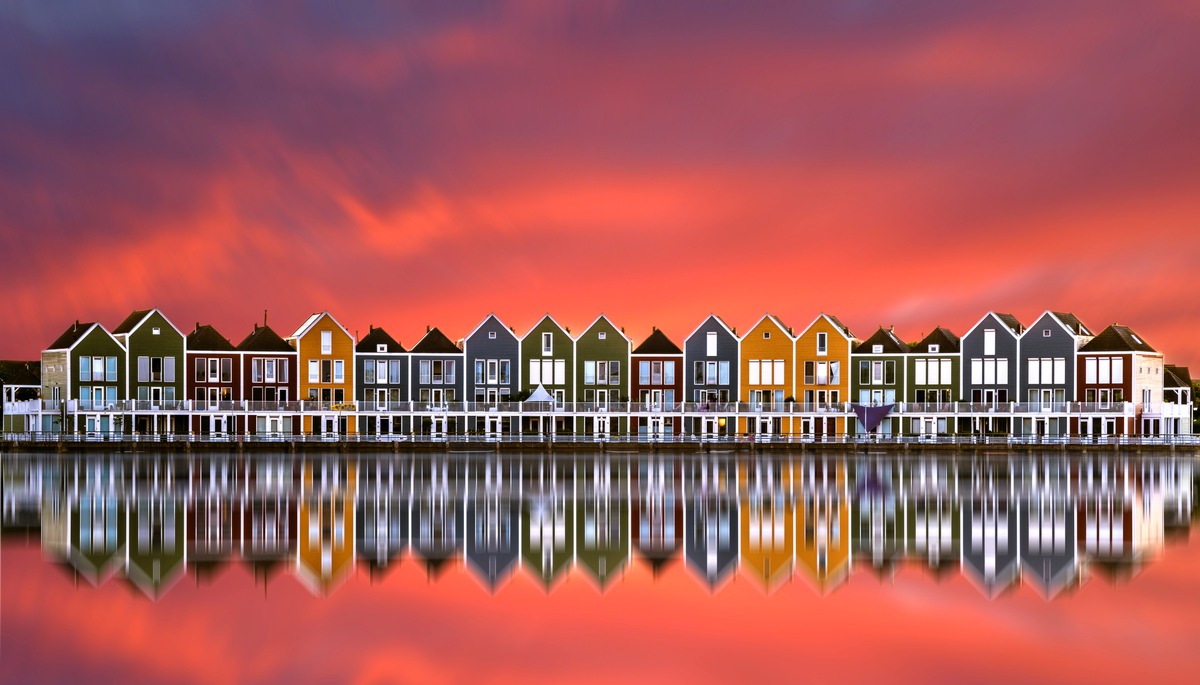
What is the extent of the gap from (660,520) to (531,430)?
171ft

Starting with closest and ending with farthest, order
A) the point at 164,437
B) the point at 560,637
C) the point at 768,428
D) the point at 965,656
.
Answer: the point at 965,656, the point at 560,637, the point at 164,437, the point at 768,428

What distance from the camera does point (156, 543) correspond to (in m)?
33.9

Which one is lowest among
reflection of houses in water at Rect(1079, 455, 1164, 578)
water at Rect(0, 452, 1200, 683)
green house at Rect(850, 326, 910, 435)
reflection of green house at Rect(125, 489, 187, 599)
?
reflection of houses in water at Rect(1079, 455, 1164, 578)

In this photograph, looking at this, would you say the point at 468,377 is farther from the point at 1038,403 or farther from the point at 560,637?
the point at 560,637

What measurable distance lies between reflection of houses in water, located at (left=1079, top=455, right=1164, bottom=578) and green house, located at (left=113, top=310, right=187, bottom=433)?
180 ft

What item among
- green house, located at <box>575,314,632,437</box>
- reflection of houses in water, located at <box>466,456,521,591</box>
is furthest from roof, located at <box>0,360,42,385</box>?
reflection of houses in water, located at <box>466,456,521,591</box>

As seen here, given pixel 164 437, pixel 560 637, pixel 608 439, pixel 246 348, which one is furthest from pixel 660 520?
pixel 246 348

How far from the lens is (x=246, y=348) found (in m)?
92.2

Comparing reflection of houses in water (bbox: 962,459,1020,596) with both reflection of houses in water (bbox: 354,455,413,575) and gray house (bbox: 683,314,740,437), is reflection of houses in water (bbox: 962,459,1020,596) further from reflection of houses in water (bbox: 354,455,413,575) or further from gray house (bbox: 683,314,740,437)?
gray house (bbox: 683,314,740,437)

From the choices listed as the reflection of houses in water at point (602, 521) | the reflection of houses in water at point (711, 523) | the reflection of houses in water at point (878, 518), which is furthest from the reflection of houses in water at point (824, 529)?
the reflection of houses in water at point (602, 521)

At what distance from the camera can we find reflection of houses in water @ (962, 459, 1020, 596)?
95.9ft

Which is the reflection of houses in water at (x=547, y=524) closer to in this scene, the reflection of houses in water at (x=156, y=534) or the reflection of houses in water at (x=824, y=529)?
the reflection of houses in water at (x=824, y=529)

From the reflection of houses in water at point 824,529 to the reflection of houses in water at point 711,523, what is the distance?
163 cm

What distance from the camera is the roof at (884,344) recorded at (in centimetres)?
9262
